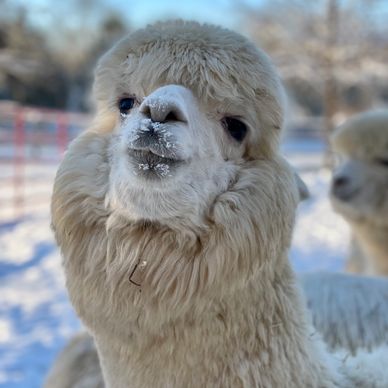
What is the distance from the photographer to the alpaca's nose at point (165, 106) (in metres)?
1.44

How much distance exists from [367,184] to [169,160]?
302 cm

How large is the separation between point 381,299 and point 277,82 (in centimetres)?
143

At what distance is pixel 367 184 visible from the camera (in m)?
4.20

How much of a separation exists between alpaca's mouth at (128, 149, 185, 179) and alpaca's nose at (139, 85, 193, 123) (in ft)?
0.31

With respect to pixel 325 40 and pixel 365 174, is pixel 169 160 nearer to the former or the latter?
pixel 365 174

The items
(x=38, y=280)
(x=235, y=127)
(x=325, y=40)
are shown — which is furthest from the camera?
(x=325, y=40)

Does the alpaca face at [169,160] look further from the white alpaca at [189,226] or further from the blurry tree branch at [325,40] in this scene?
the blurry tree branch at [325,40]

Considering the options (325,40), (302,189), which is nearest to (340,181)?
(302,189)

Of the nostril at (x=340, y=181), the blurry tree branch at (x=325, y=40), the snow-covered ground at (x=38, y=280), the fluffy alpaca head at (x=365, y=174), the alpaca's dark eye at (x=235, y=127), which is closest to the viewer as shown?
the alpaca's dark eye at (x=235, y=127)

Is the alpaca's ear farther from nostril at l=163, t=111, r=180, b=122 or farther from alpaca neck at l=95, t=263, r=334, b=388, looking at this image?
nostril at l=163, t=111, r=180, b=122

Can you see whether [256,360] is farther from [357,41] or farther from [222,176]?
[357,41]

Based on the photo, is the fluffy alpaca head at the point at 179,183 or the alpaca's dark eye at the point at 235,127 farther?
the alpaca's dark eye at the point at 235,127

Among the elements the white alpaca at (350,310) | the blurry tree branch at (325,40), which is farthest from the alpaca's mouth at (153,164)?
the blurry tree branch at (325,40)

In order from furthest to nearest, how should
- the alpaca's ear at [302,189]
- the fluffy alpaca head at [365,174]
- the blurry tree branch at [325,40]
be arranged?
the blurry tree branch at [325,40]
the fluffy alpaca head at [365,174]
the alpaca's ear at [302,189]
